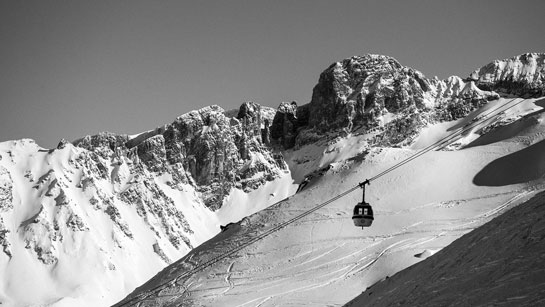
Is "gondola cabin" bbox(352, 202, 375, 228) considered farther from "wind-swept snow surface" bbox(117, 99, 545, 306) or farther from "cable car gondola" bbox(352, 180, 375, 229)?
"wind-swept snow surface" bbox(117, 99, 545, 306)

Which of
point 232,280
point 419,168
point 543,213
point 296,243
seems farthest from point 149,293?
point 543,213

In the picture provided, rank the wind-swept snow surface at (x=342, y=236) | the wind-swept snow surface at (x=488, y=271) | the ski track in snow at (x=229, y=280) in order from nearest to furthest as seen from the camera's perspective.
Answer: the wind-swept snow surface at (x=488, y=271) → the wind-swept snow surface at (x=342, y=236) → the ski track in snow at (x=229, y=280)

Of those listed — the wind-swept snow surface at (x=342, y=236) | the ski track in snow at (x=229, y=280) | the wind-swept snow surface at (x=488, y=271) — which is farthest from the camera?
the ski track in snow at (x=229, y=280)

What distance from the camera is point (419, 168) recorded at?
101 meters

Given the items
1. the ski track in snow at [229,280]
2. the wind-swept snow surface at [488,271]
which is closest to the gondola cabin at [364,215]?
the wind-swept snow surface at [488,271]

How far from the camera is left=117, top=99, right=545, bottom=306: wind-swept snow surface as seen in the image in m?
68.6

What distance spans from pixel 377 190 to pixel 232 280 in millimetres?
27077

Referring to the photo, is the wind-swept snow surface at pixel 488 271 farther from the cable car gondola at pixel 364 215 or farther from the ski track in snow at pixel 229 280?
the ski track in snow at pixel 229 280


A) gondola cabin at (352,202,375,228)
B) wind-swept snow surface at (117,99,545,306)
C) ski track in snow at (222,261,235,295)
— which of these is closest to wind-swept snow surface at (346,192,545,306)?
gondola cabin at (352,202,375,228)

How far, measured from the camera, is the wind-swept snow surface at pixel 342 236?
6862 centimetres

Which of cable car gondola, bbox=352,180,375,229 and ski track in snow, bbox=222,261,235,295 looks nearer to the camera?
cable car gondola, bbox=352,180,375,229

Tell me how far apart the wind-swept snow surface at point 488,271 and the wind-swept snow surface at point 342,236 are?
30.8m

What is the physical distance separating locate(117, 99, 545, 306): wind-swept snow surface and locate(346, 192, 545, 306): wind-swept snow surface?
101 ft

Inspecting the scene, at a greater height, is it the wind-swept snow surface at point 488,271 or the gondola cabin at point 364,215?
the gondola cabin at point 364,215
